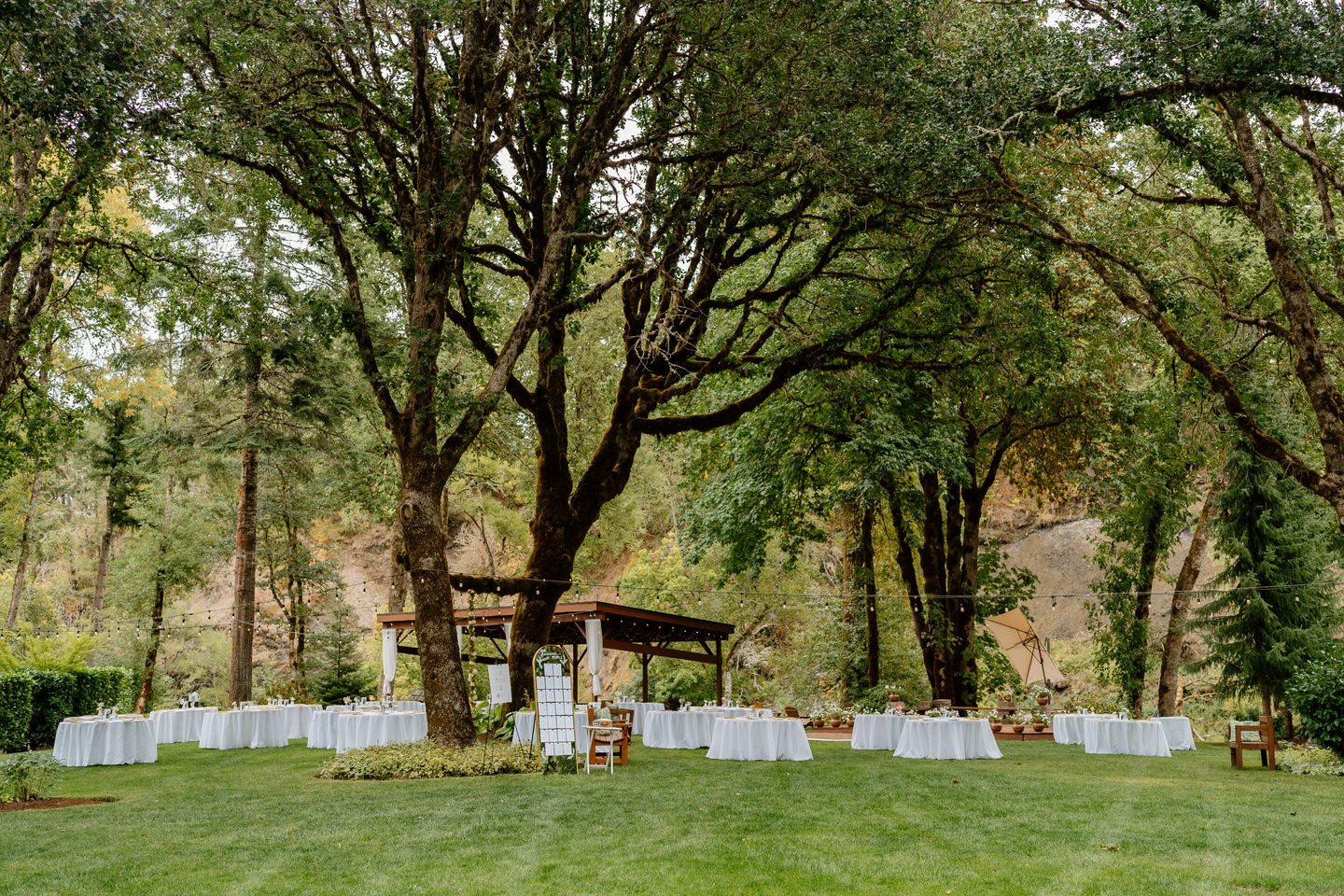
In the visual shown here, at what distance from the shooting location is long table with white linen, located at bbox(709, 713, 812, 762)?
1247cm

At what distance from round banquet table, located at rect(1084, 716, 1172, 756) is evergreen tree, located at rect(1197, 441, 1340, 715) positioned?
4164 mm

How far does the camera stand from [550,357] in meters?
13.9

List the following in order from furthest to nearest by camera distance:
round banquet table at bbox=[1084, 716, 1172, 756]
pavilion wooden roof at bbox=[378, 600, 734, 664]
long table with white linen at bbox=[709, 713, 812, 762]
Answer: pavilion wooden roof at bbox=[378, 600, 734, 664] < round banquet table at bbox=[1084, 716, 1172, 756] < long table with white linen at bbox=[709, 713, 812, 762]

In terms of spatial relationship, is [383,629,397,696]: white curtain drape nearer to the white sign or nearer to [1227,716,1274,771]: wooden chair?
the white sign

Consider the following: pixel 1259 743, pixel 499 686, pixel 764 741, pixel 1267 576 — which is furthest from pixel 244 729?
pixel 1267 576

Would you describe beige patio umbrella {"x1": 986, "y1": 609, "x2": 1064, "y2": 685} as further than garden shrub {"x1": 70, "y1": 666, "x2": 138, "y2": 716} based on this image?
Yes

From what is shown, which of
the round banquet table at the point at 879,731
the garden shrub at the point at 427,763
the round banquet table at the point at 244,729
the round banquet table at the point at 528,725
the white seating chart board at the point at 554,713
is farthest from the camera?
the round banquet table at the point at 879,731

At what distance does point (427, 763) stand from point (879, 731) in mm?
7831

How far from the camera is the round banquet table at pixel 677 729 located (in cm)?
1540

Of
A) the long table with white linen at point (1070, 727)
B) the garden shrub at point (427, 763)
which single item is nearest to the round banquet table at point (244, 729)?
the garden shrub at point (427, 763)

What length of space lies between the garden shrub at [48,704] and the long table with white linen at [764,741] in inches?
412

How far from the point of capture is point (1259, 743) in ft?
39.6

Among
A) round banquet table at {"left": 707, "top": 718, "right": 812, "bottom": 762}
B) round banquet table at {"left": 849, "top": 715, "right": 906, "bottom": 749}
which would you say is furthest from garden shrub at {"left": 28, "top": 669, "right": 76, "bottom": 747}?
round banquet table at {"left": 849, "top": 715, "right": 906, "bottom": 749}

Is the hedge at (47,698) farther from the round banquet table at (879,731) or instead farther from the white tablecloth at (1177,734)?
the white tablecloth at (1177,734)
